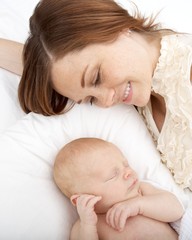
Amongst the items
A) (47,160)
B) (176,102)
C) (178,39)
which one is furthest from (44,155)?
(178,39)

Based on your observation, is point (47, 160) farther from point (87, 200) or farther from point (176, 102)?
point (176, 102)

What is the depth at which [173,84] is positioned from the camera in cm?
134

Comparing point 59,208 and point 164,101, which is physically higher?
point 164,101

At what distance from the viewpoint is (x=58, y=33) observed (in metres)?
1.26

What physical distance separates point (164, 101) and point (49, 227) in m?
0.56

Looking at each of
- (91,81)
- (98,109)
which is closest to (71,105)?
(98,109)

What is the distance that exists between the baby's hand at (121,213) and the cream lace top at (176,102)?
241 millimetres

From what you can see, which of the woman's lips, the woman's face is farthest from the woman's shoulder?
the woman's lips

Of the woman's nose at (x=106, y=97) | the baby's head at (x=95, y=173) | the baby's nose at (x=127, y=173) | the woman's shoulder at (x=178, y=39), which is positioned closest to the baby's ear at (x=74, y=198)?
the baby's head at (x=95, y=173)

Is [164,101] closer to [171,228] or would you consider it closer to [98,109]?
[98,109]

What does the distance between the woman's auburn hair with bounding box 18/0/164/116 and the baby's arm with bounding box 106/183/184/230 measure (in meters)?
0.42

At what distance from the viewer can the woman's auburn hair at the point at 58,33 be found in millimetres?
1260

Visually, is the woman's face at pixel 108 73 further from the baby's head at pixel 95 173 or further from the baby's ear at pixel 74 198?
the baby's ear at pixel 74 198

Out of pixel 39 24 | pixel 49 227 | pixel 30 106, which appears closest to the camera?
pixel 49 227
